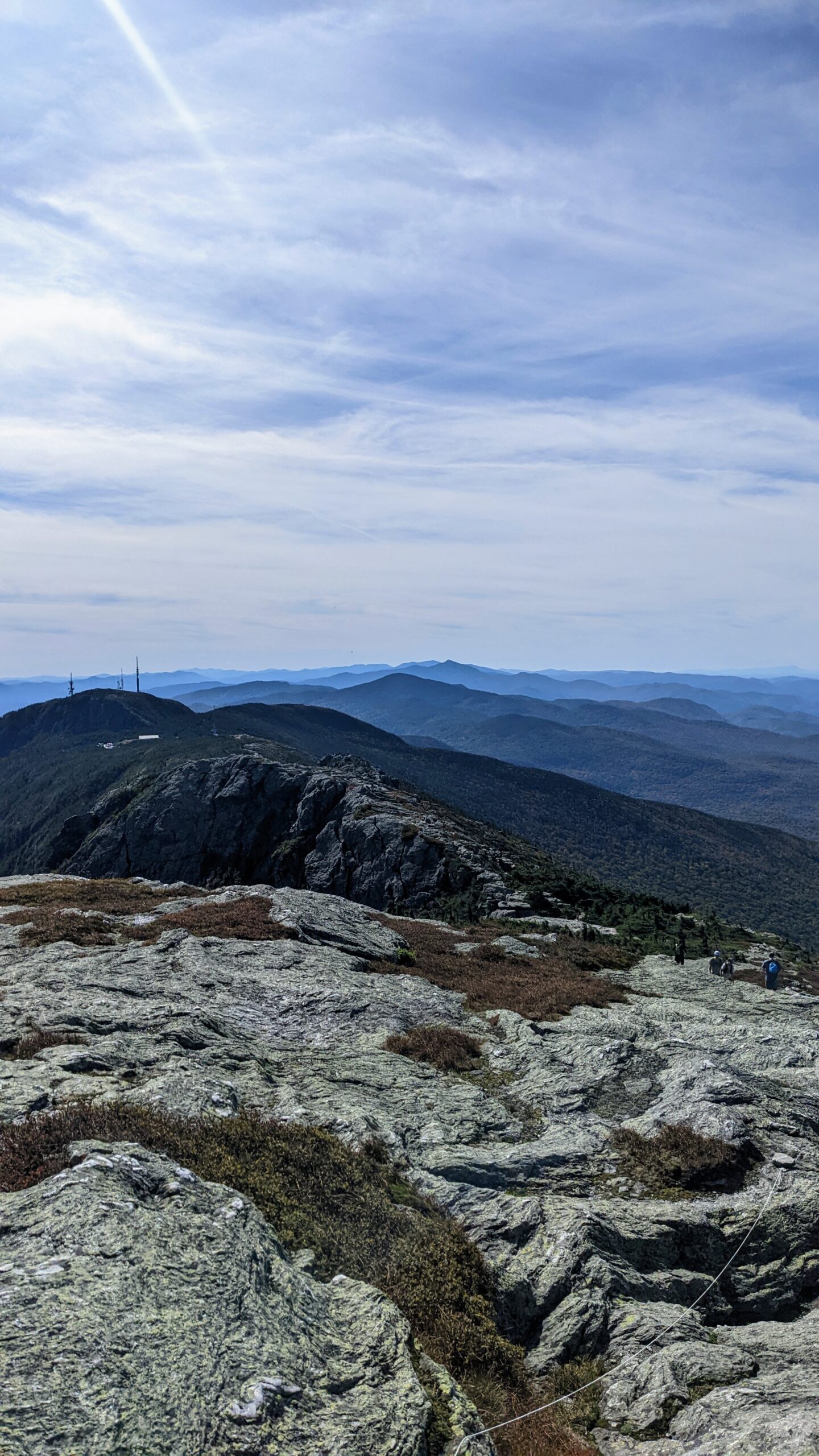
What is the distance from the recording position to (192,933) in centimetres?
2767

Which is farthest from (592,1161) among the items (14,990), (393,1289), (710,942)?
(710,942)

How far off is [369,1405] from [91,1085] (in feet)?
25.3

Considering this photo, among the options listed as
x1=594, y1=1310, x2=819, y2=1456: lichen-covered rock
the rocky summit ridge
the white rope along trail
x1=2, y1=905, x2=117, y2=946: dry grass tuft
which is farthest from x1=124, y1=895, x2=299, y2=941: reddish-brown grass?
x1=594, y1=1310, x2=819, y2=1456: lichen-covered rock

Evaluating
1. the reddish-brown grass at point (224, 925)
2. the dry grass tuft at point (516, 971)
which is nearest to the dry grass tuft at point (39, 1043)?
the reddish-brown grass at point (224, 925)

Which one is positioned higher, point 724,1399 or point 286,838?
point 724,1399

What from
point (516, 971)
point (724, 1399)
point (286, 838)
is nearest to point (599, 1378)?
point (724, 1399)

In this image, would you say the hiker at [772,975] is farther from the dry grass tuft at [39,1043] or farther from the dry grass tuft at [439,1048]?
the dry grass tuft at [39,1043]

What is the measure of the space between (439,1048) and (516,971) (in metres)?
11.4

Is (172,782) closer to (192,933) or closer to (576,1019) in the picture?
(192,933)

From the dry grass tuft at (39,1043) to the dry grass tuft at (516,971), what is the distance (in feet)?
42.6

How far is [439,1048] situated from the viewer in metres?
19.2

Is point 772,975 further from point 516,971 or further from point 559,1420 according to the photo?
point 559,1420

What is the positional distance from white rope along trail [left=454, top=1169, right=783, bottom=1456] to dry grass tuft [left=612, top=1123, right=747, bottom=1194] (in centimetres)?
123

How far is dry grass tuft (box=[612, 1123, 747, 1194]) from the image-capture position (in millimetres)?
13609
